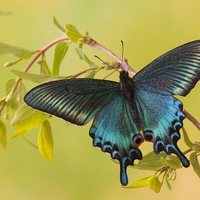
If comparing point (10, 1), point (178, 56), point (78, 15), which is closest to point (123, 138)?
point (178, 56)

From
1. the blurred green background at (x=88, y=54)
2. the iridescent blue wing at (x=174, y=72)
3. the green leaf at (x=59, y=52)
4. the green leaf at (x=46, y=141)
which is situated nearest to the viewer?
the iridescent blue wing at (x=174, y=72)

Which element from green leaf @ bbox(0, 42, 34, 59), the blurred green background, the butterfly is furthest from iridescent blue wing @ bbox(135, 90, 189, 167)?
the blurred green background

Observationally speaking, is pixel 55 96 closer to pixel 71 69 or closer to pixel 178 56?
pixel 178 56

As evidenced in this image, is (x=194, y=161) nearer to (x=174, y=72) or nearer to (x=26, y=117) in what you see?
(x=174, y=72)

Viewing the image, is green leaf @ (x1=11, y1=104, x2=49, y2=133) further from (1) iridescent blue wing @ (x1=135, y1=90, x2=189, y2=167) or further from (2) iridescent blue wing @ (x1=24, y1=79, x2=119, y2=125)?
(1) iridescent blue wing @ (x1=135, y1=90, x2=189, y2=167)

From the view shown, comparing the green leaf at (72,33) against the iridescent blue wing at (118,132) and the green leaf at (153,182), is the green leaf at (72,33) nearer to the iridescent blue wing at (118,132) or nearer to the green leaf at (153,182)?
the iridescent blue wing at (118,132)

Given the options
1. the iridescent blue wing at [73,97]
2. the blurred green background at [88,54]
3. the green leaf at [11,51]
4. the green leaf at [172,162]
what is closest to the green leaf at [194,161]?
the green leaf at [172,162]

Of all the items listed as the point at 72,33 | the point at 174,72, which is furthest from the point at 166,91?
the point at 72,33
